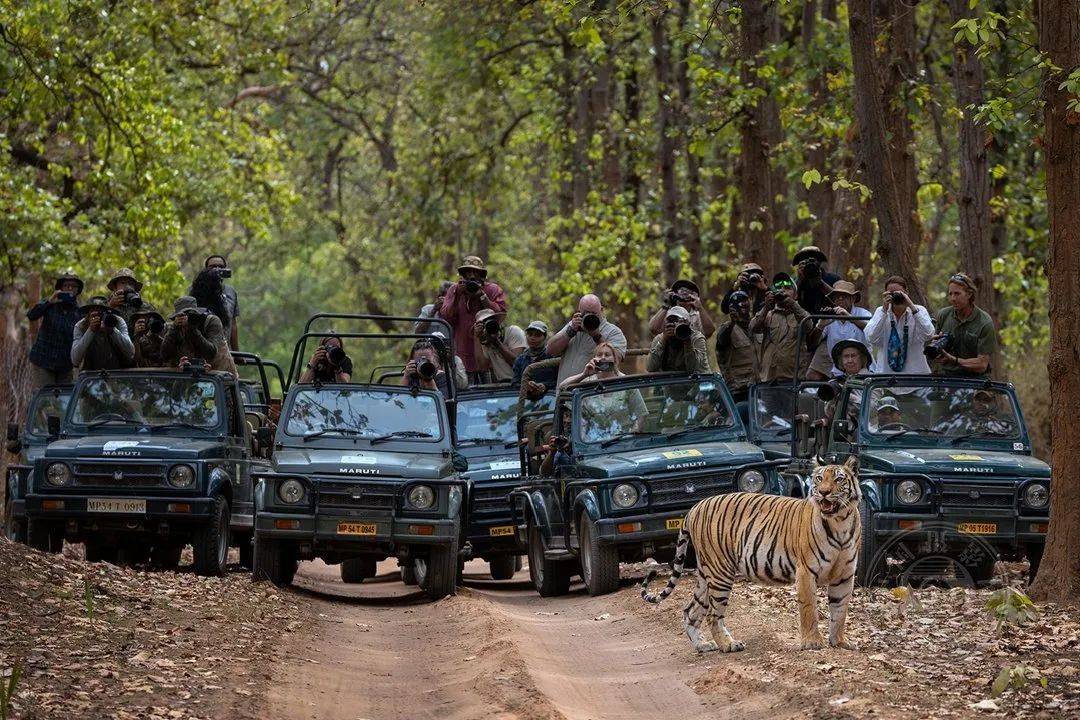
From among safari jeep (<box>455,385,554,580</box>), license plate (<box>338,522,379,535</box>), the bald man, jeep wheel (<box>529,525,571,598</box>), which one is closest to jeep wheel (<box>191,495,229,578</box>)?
license plate (<box>338,522,379,535</box>)

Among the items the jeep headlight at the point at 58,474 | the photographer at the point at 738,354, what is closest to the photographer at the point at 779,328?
the photographer at the point at 738,354

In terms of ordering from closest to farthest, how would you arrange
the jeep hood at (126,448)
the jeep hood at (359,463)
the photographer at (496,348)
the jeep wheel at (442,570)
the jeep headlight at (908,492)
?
the jeep headlight at (908,492)
the jeep hood at (359,463)
the jeep wheel at (442,570)
the jeep hood at (126,448)
the photographer at (496,348)

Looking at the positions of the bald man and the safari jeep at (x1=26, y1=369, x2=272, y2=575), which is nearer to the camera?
the safari jeep at (x1=26, y1=369, x2=272, y2=575)

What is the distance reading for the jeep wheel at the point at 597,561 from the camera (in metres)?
13.8

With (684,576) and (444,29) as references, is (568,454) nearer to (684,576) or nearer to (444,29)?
(684,576)

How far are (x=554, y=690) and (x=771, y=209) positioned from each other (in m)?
13.3

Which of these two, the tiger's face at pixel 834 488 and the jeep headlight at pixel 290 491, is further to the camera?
the jeep headlight at pixel 290 491

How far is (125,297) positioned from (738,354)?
6.13m

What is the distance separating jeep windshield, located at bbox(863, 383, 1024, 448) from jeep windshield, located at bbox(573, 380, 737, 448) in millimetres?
1544

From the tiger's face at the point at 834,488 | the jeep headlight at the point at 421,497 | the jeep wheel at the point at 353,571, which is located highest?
the tiger's face at the point at 834,488

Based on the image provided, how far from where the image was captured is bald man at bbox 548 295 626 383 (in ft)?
52.4

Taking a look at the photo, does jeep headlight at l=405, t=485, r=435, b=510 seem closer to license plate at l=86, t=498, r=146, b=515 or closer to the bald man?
the bald man

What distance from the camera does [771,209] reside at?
21.9 meters

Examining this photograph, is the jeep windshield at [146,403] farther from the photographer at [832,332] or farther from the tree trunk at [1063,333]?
the tree trunk at [1063,333]
